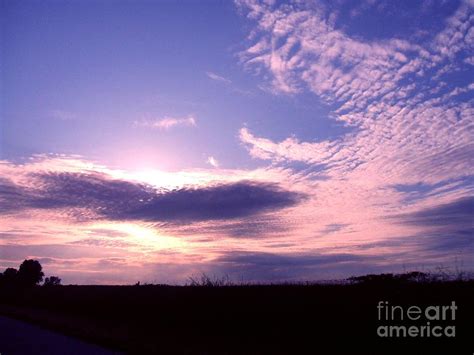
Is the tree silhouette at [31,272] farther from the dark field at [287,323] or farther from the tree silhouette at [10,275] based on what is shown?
the dark field at [287,323]

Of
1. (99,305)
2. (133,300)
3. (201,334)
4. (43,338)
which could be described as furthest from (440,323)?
(99,305)

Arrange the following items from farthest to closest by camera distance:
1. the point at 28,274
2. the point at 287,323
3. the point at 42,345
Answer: the point at 28,274
the point at 287,323
the point at 42,345

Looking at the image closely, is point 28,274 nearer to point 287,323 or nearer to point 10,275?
point 10,275

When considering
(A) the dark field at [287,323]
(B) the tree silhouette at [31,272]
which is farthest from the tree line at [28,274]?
(A) the dark field at [287,323]

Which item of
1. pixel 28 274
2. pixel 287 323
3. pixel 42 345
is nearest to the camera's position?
pixel 42 345

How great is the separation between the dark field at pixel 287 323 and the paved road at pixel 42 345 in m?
0.80

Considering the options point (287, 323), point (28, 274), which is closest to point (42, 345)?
point (287, 323)

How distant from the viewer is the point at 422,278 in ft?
73.4

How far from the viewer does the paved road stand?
13.4 meters

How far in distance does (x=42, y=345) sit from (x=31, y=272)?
527ft

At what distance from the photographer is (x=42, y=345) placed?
15.2m

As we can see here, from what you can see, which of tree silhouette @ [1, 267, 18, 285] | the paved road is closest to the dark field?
the paved road

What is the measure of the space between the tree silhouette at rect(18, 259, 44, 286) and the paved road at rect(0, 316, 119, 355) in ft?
503

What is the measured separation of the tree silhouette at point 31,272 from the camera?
6093 inches
